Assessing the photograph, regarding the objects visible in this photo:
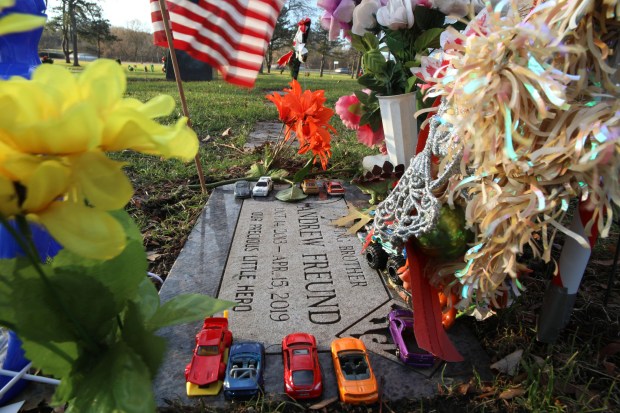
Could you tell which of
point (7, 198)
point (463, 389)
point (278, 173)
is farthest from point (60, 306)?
point (278, 173)

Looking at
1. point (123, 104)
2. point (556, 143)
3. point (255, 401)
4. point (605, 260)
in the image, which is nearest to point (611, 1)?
point (556, 143)

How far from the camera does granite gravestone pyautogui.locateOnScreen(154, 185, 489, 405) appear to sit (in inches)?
59.7

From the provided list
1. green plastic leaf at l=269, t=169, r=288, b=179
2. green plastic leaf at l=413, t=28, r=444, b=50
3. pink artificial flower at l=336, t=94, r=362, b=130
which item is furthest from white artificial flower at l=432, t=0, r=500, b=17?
green plastic leaf at l=269, t=169, r=288, b=179

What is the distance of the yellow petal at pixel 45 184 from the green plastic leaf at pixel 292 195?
261cm

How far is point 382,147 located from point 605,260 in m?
1.57

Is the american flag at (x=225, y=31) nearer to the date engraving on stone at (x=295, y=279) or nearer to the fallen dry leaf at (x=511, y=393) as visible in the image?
the date engraving on stone at (x=295, y=279)

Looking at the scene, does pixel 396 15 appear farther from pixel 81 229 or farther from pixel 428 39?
pixel 81 229

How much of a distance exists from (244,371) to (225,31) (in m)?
2.37

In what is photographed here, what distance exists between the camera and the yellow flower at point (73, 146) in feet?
1.39

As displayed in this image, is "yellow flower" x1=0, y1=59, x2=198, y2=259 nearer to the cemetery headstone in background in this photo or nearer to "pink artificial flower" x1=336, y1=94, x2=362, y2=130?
"pink artificial flower" x1=336, y1=94, x2=362, y2=130

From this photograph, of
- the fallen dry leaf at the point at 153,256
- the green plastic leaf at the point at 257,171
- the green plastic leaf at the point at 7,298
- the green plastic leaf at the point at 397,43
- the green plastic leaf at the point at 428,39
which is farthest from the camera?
the green plastic leaf at the point at 257,171

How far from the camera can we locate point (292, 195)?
3.08 meters

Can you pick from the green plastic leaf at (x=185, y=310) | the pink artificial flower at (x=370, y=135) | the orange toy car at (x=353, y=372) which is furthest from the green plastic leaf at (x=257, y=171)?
the green plastic leaf at (x=185, y=310)

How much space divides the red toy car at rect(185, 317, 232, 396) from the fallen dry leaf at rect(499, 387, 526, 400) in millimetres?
904
